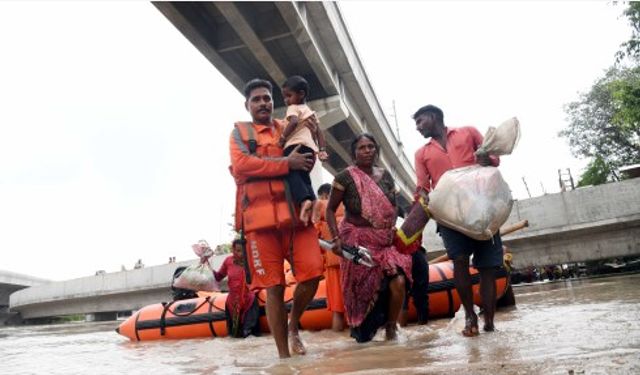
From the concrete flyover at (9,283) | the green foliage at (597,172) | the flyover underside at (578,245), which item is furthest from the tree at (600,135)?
the concrete flyover at (9,283)

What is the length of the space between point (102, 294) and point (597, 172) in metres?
25.9

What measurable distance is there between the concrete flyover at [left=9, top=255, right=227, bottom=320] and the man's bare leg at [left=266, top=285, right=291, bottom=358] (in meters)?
12.9

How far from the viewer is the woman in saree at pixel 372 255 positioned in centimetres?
341

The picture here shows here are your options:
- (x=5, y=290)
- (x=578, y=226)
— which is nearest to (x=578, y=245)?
(x=578, y=226)

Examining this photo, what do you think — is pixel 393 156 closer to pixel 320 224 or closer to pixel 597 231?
pixel 597 231

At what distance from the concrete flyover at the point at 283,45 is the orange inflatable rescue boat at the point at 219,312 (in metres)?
6.84

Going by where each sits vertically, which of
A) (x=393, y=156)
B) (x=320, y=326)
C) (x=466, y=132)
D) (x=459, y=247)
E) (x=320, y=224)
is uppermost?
(x=393, y=156)

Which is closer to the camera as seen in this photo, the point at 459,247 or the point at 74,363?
the point at 459,247

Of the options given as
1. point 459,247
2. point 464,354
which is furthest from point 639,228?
point 464,354

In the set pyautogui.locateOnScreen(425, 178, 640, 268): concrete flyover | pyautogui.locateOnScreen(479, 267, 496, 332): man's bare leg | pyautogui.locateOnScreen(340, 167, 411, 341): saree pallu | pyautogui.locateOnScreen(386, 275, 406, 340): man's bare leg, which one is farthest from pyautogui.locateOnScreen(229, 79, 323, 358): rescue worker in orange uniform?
pyautogui.locateOnScreen(425, 178, 640, 268): concrete flyover

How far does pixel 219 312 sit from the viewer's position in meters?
5.65

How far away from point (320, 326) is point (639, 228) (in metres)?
10.5

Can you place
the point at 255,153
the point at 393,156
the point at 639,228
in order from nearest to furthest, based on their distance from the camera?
1. the point at 255,153
2. the point at 639,228
3. the point at 393,156

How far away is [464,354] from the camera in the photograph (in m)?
2.01
